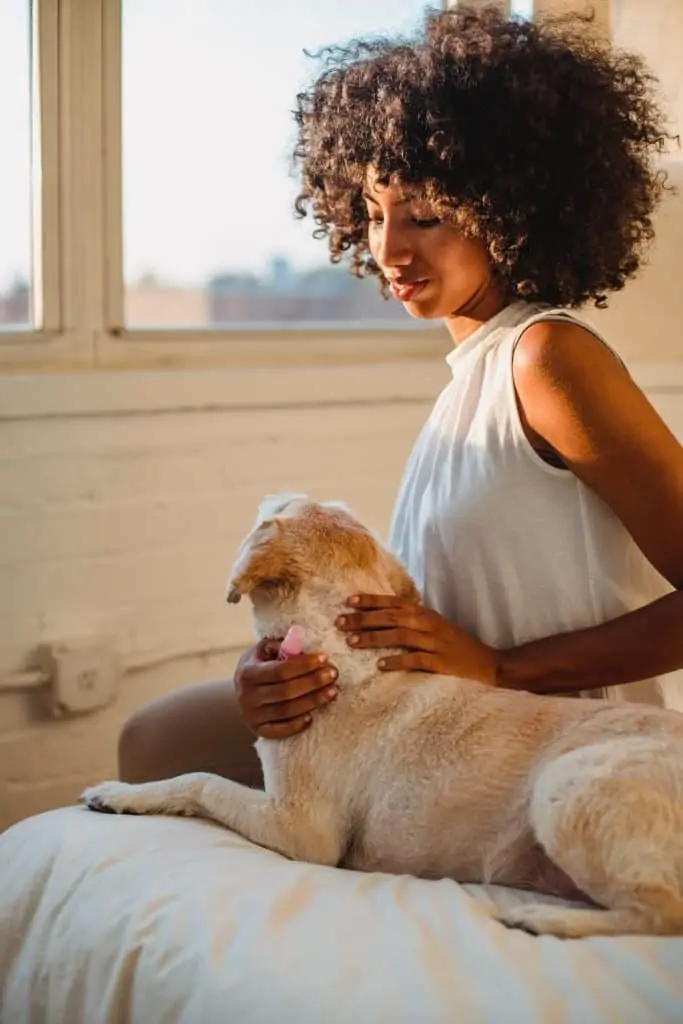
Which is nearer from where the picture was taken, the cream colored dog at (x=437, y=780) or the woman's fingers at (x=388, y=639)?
the cream colored dog at (x=437, y=780)

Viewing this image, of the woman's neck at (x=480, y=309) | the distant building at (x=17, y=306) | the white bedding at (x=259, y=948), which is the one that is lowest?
the white bedding at (x=259, y=948)

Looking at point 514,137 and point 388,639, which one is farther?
point 514,137

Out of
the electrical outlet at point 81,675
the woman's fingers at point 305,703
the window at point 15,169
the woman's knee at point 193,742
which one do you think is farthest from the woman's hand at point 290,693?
the window at point 15,169

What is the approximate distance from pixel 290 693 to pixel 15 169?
1344 millimetres

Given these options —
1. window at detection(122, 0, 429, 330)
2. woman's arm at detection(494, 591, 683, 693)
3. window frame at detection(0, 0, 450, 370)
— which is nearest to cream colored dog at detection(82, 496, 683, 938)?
woman's arm at detection(494, 591, 683, 693)

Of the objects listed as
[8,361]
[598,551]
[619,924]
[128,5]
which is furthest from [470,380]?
[128,5]

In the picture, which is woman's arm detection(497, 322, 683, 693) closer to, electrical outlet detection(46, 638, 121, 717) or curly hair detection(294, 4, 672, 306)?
curly hair detection(294, 4, 672, 306)

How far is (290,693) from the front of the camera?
4.90 feet

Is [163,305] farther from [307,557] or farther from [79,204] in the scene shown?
[307,557]

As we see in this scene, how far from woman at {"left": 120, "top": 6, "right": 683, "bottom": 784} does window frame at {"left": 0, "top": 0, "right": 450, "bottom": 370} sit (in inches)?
25.9

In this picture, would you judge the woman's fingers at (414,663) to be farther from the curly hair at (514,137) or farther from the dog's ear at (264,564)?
the curly hair at (514,137)

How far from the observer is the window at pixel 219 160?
8.39ft

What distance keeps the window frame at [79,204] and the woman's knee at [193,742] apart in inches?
34.2

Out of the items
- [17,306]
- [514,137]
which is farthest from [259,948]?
[17,306]
